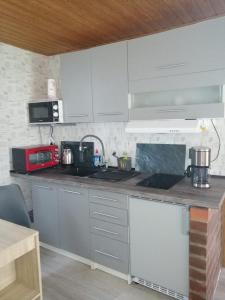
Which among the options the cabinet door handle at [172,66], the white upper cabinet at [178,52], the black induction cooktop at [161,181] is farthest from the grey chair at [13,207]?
the cabinet door handle at [172,66]

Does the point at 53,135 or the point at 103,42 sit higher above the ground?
the point at 103,42

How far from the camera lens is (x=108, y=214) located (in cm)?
212

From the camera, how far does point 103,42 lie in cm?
262

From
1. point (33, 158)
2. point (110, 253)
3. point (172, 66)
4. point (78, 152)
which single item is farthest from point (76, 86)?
point (110, 253)

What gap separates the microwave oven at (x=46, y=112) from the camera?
265 centimetres

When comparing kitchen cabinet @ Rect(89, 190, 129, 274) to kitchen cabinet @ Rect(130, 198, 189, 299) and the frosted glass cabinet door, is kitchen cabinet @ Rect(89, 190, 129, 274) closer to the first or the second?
kitchen cabinet @ Rect(130, 198, 189, 299)

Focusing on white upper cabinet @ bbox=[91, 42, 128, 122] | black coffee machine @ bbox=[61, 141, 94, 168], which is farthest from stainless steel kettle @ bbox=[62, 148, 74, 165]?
white upper cabinet @ bbox=[91, 42, 128, 122]

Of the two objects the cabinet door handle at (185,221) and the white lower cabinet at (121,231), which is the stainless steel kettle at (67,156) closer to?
the white lower cabinet at (121,231)

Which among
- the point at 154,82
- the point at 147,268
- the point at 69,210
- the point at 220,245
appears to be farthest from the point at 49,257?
the point at 154,82

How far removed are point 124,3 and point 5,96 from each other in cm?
165

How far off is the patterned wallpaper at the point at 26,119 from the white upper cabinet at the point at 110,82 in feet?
1.16

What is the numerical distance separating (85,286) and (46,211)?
85cm

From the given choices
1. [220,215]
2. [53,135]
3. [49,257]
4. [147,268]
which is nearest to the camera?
[147,268]

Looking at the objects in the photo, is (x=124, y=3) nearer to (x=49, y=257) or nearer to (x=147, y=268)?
(x=147, y=268)
